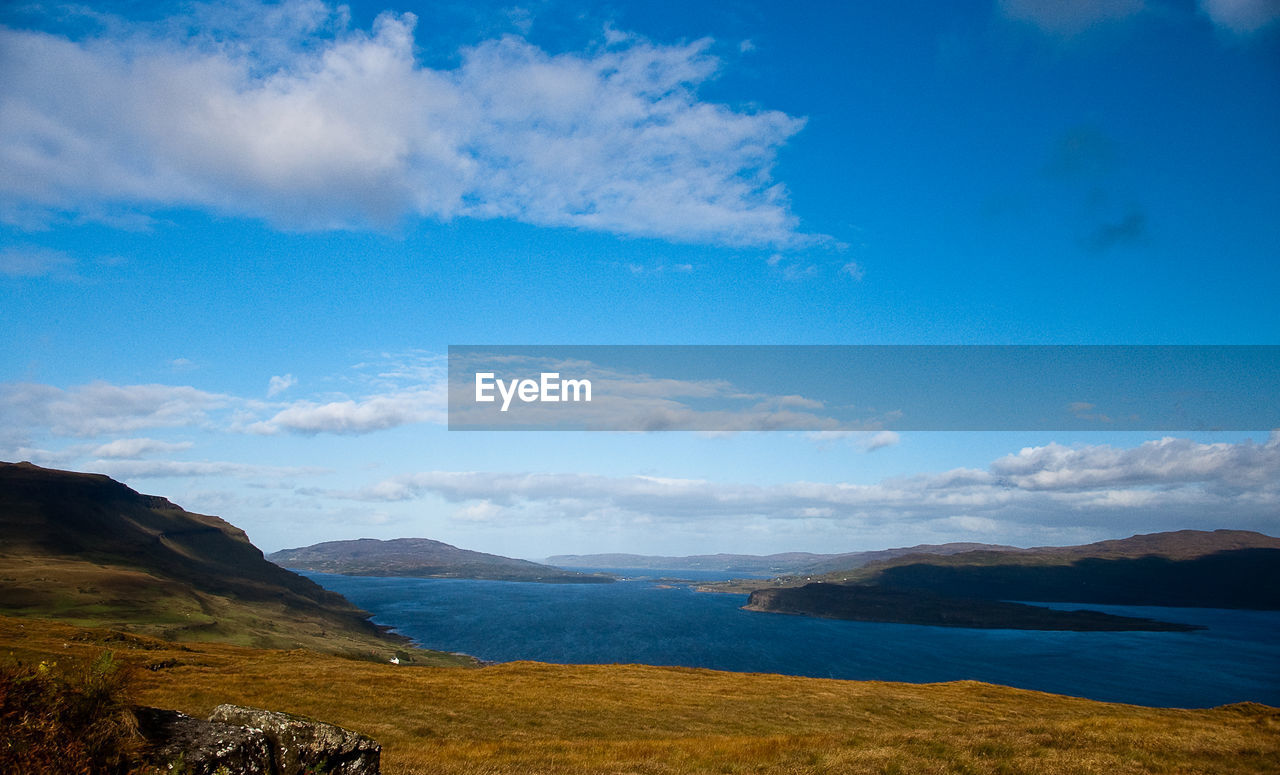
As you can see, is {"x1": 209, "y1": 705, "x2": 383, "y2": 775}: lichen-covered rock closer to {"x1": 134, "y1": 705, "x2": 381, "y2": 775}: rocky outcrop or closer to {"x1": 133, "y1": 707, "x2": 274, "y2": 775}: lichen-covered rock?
{"x1": 134, "y1": 705, "x2": 381, "y2": 775}: rocky outcrop

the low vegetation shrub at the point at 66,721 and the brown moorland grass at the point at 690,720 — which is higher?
the low vegetation shrub at the point at 66,721

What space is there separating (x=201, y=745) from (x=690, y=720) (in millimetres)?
25811

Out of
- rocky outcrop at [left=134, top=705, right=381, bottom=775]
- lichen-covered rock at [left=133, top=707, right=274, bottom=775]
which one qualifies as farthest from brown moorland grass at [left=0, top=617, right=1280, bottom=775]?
rocky outcrop at [left=134, top=705, right=381, bottom=775]

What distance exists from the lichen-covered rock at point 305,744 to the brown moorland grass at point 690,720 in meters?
2.75

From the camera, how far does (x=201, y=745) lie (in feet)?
36.3

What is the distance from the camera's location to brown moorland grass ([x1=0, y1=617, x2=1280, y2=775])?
62.7 feet

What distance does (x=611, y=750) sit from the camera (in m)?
21.4

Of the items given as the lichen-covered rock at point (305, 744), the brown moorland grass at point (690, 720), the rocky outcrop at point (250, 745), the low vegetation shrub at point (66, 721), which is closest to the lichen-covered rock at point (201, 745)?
the rocky outcrop at point (250, 745)

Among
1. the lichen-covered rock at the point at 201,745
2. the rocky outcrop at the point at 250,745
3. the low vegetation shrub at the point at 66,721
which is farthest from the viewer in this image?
the rocky outcrop at the point at 250,745

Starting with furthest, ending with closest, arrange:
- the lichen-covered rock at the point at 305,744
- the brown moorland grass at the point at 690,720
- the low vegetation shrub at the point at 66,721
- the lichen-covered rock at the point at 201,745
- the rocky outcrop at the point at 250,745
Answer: the brown moorland grass at the point at 690,720 → the lichen-covered rock at the point at 305,744 → the rocky outcrop at the point at 250,745 → the lichen-covered rock at the point at 201,745 → the low vegetation shrub at the point at 66,721

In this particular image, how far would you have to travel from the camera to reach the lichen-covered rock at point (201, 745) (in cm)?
1057

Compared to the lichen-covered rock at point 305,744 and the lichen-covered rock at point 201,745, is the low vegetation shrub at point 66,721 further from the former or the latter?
the lichen-covered rock at point 305,744

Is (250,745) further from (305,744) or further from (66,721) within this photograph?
(66,721)

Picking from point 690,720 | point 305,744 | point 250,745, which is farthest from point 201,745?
point 690,720
